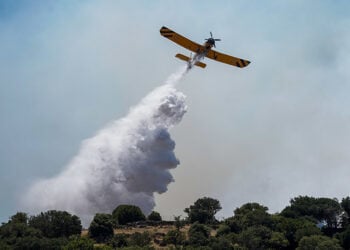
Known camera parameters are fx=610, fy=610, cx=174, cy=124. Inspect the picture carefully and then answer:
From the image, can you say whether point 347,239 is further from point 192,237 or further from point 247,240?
point 192,237

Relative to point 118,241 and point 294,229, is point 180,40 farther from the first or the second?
point 294,229

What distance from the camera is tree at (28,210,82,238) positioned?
395ft

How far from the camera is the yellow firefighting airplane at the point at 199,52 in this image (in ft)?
343

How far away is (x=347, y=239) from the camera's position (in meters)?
120

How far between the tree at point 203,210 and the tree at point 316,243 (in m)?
29.7

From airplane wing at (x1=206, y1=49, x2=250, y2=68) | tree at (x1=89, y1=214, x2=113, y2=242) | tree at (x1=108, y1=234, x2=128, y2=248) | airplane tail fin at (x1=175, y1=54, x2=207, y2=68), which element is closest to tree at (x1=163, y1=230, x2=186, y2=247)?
tree at (x1=108, y1=234, x2=128, y2=248)

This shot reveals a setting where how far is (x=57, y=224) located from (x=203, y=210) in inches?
1339

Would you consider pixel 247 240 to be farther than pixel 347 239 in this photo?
No

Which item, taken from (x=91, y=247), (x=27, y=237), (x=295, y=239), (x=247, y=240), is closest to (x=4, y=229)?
(x=27, y=237)

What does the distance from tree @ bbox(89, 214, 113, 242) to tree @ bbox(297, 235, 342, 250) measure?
36.6 meters

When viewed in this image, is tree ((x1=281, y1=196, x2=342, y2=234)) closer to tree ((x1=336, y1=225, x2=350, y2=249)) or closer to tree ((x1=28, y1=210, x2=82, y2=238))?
tree ((x1=336, y1=225, x2=350, y2=249))

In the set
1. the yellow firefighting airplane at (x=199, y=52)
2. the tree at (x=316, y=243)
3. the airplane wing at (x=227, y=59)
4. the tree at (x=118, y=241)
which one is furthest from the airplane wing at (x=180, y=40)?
the tree at (x=316, y=243)

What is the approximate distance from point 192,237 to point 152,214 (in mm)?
27366

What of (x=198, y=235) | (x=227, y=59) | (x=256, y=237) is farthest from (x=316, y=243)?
(x=227, y=59)
